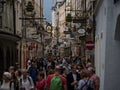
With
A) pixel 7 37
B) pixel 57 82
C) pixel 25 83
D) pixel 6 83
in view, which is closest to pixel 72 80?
pixel 25 83

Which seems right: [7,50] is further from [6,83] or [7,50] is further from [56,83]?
[56,83]

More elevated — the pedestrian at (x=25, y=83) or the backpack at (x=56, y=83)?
the backpack at (x=56, y=83)

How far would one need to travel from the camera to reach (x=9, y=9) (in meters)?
45.1

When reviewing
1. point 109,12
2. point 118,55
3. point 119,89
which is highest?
point 109,12

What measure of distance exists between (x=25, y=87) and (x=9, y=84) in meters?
0.53

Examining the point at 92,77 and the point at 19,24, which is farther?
the point at 19,24

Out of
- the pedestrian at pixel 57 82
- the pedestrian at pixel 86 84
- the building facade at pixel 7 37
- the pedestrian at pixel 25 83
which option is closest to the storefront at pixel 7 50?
the building facade at pixel 7 37

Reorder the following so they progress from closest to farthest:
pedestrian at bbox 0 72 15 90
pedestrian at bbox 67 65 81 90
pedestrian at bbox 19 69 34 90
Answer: pedestrian at bbox 0 72 15 90 < pedestrian at bbox 19 69 34 90 < pedestrian at bbox 67 65 81 90

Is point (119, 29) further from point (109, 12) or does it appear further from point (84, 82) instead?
point (84, 82)

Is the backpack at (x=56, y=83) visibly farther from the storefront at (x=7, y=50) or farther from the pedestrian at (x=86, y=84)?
the storefront at (x=7, y=50)

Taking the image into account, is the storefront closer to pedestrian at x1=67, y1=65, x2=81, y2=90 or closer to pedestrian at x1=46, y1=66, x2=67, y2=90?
pedestrian at x1=67, y1=65, x2=81, y2=90

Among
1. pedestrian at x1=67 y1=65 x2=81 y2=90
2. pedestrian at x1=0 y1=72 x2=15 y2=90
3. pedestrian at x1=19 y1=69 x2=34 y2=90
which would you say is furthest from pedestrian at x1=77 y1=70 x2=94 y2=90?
pedestrian at x1=67 y1=65 x2=81 y2=90

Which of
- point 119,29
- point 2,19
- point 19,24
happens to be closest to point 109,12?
Result: point 119,29

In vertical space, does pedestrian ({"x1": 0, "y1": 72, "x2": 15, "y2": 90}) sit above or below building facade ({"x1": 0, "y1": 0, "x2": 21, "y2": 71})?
below
